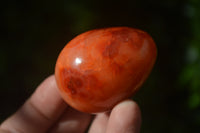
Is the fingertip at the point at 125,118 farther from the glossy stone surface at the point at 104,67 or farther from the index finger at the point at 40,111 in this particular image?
the index finger at the point at 40,111

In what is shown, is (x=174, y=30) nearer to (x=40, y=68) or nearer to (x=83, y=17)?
(x=83, y=17)

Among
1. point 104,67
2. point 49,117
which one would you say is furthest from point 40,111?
point 104,67

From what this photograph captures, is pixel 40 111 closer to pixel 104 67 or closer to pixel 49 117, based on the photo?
pixel 49 117

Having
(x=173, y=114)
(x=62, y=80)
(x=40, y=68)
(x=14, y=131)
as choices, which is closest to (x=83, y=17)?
(x=40, y=68)

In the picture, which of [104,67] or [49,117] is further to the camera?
[49,117]

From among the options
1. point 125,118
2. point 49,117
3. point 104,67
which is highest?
point 104,67

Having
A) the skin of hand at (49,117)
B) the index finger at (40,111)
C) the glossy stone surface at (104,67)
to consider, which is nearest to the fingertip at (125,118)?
the glossy stone surface at (104,67)
